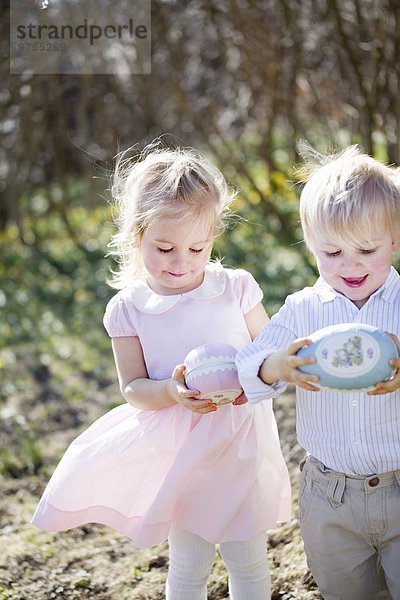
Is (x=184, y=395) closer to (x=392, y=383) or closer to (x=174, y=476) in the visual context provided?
(x=174, y=476)

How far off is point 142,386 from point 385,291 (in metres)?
0.72

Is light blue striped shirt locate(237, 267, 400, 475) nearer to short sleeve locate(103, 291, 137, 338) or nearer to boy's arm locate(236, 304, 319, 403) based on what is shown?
boy's arm locate(236, 304, 319, 403)

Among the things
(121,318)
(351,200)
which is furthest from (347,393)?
(121,318)

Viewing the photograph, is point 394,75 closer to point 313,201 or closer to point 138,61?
point 138,61

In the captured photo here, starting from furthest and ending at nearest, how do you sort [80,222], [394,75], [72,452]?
[80,222]
[394,75]
[72,452]

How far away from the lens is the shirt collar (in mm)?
2348

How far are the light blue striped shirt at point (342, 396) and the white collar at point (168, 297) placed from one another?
0.28 m

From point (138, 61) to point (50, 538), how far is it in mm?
4671

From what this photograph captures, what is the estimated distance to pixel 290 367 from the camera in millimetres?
2193

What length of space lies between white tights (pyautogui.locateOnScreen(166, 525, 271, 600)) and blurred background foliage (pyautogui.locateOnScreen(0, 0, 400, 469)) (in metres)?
2.45

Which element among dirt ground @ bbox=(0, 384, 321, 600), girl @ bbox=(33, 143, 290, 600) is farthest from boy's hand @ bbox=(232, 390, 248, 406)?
dirt ground @ bbox=(0, 384, 321, 600)

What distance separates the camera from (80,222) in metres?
8.99

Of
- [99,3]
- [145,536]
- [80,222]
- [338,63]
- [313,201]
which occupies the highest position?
[99,3]

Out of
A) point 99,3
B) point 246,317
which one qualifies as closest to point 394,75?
point 99,3
